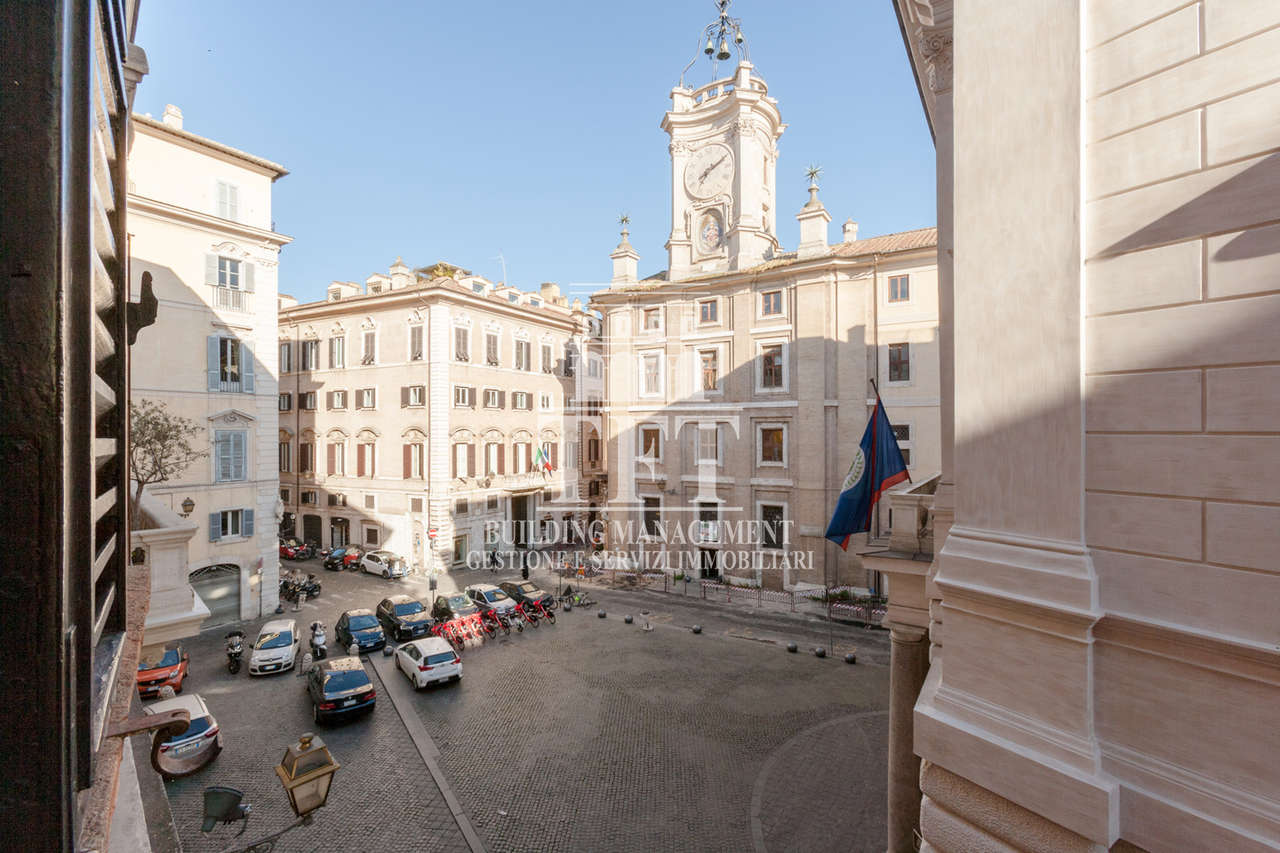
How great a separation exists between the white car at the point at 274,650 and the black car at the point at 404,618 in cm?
293

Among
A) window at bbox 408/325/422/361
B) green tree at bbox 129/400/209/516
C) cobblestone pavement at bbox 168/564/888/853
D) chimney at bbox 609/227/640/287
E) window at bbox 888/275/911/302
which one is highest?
chimney at bbox 609/227/640/287

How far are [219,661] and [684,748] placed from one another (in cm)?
1451

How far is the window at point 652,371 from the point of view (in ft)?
91.1

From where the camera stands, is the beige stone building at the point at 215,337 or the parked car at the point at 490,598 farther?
the parked car at the point at 490,598

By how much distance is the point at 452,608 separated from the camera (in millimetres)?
20500

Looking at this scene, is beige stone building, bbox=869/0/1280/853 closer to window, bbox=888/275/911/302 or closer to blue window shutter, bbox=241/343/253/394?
window, bbox=888/275/911/302

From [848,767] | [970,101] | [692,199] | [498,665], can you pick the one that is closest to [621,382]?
[692,199]

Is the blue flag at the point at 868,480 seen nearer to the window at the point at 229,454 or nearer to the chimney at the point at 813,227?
the chimney at the point at 813,227

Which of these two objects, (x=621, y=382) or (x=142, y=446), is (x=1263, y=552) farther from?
(x=621, y=382)

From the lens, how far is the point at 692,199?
94.2ft

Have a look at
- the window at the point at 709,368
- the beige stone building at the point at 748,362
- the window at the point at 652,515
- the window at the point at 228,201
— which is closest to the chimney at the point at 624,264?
the beige stone building at the point at 748,362

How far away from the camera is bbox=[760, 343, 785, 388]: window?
2516 cm

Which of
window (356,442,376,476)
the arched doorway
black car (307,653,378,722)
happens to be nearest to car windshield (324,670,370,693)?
black car (307,653,378,722)

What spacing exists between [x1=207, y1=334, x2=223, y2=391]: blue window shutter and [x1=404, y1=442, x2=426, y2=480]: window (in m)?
9.14
